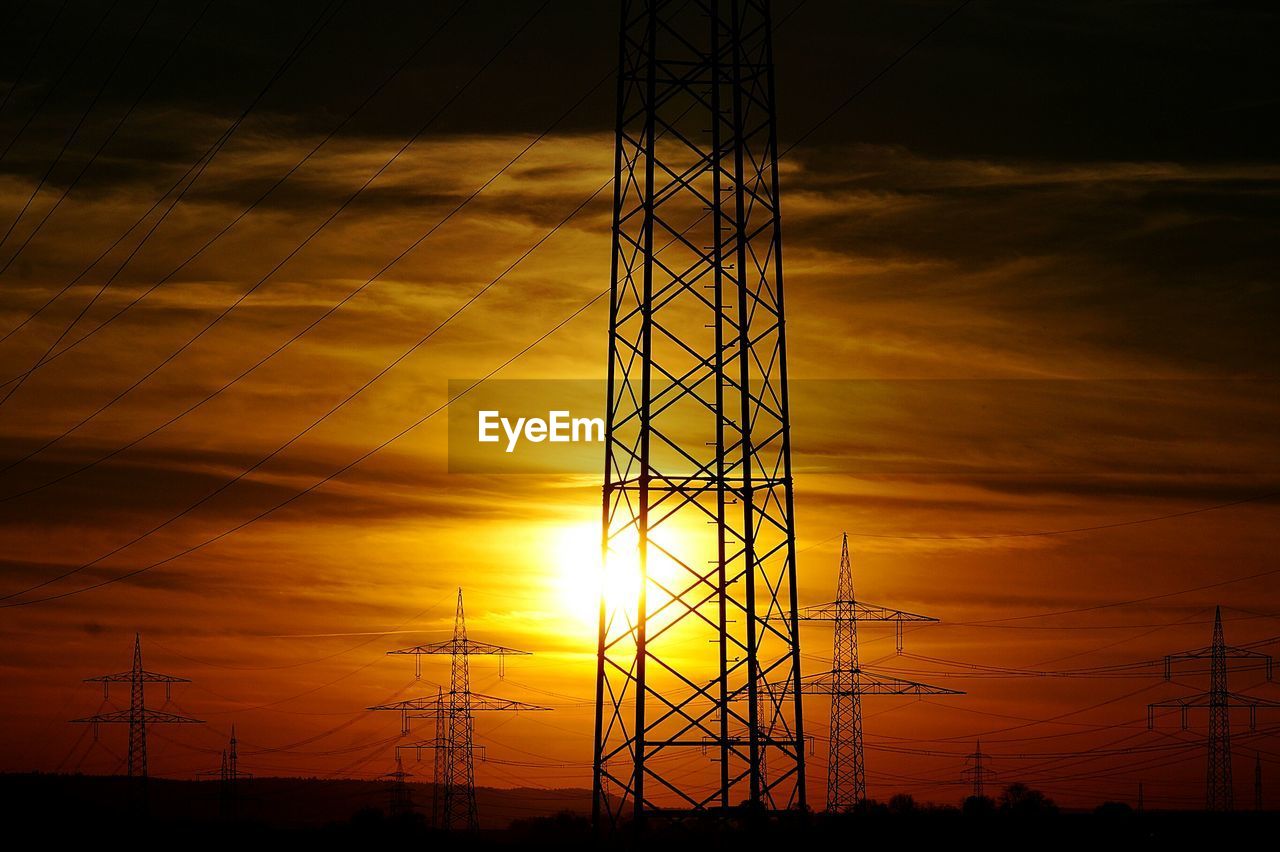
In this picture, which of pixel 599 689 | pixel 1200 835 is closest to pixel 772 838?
pixel 599 689

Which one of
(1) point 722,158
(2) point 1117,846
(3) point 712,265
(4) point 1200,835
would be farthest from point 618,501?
(4) point 1200,835

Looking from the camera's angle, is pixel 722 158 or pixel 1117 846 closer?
pixel 722 158

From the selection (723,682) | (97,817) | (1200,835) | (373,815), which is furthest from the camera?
(373,815)

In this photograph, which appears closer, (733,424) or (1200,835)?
(733,424)

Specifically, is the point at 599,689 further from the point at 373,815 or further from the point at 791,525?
the point at 373,815

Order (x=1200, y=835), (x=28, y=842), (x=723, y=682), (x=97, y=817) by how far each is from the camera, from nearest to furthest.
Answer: (x=723, y=682), (x=28, y=842), (x=1200, y=835), (x=97, y=817)

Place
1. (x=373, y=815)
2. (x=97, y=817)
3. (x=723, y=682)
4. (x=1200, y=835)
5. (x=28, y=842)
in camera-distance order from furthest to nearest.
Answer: (x=373, y=815) < (x=97, y=817) < (x=1200, y=835) < (x=28, y=842) < (x=723, y=682)

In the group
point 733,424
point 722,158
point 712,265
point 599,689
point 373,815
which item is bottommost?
point 373,815

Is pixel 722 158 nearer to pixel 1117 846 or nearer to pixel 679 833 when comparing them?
pixel 679 833

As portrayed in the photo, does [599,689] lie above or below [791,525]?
below
